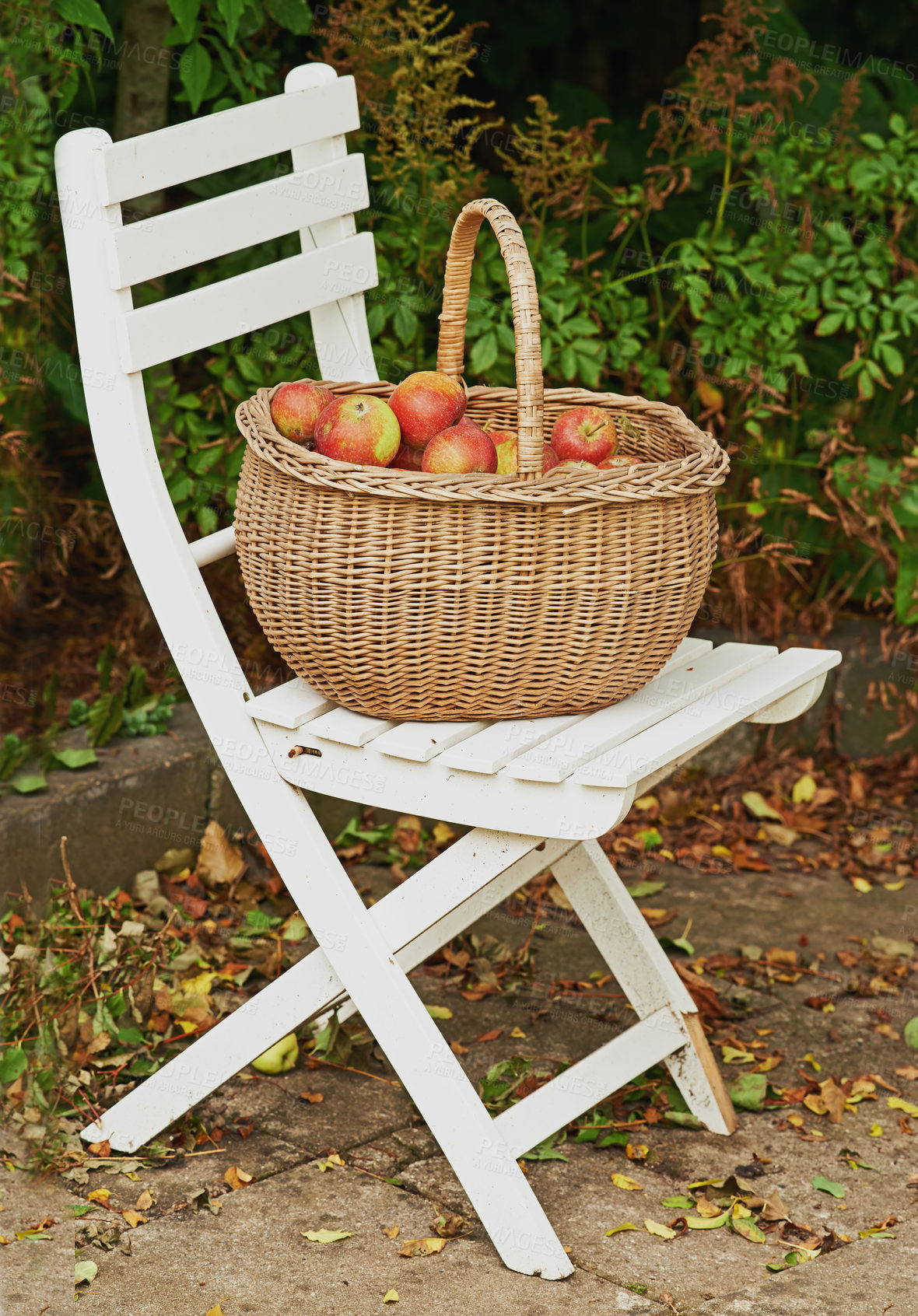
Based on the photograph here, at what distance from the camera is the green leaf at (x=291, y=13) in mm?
2676

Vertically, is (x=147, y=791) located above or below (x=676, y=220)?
below

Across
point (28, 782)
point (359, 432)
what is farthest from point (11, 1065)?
point (359, 432)

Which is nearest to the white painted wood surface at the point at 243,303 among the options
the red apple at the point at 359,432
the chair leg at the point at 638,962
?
the red apple at the point at 359,432

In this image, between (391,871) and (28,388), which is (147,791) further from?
(28,388)

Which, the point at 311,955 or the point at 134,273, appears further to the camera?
the point at 311,955

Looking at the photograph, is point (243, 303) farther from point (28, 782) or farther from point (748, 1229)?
point (748, 1229)

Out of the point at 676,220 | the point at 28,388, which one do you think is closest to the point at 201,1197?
the point at 28,388

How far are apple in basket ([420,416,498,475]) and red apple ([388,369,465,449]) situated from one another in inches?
2.9

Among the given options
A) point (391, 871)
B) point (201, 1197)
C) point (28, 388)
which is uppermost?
point (28, 388)

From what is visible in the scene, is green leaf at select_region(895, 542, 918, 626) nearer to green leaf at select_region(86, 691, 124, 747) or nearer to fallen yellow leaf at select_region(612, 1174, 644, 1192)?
fallen yellow leaf at select_region(612, 1174, 644, 1192)

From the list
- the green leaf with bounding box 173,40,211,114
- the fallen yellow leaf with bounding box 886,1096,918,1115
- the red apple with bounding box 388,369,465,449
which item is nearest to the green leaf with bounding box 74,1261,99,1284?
the red apple with bounding box 388,369,465,449

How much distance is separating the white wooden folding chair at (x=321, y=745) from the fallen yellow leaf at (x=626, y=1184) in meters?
0.14

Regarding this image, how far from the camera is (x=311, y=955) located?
6.33ft

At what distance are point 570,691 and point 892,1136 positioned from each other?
1.00 m
